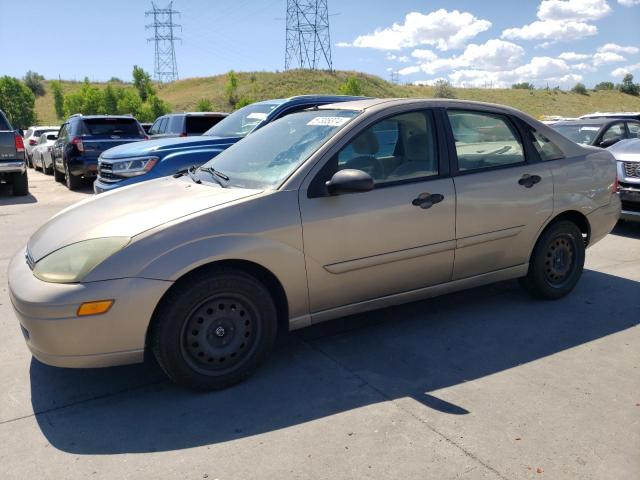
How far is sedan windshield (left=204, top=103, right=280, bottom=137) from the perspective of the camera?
25.9 ft

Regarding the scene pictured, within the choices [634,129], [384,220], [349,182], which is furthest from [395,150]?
[634,129]

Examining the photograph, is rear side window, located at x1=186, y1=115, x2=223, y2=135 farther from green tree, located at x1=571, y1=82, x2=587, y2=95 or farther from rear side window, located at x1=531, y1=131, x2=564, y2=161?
green tree, located at x1=571, y1=82, x2=587, y2=95

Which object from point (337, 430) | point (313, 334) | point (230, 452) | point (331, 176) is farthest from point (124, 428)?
point (331, 176)

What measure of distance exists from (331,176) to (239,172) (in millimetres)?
740

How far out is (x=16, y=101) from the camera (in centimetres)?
5097

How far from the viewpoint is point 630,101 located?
70.0 m

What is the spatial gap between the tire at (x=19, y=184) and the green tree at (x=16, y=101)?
43658 mm

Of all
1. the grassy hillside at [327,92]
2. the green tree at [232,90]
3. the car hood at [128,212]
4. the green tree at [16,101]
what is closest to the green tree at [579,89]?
the grassy hillside at [327,92]

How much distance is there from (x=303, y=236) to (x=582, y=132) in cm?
780

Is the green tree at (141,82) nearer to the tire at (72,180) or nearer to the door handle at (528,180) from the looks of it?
the tire at (72,180)

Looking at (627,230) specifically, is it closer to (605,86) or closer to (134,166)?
(134,166)

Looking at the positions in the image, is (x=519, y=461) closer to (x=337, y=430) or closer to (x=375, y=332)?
(x=337, y=430)

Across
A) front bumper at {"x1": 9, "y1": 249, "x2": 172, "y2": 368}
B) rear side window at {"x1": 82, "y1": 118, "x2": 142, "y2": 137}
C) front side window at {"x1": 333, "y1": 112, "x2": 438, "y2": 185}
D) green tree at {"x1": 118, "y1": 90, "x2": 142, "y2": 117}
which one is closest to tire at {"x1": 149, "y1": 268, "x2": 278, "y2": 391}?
front bumper at {"x1": 9, "y1": 249, "x2": 172, "y2": 368}

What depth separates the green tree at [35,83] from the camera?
75.3 metres
